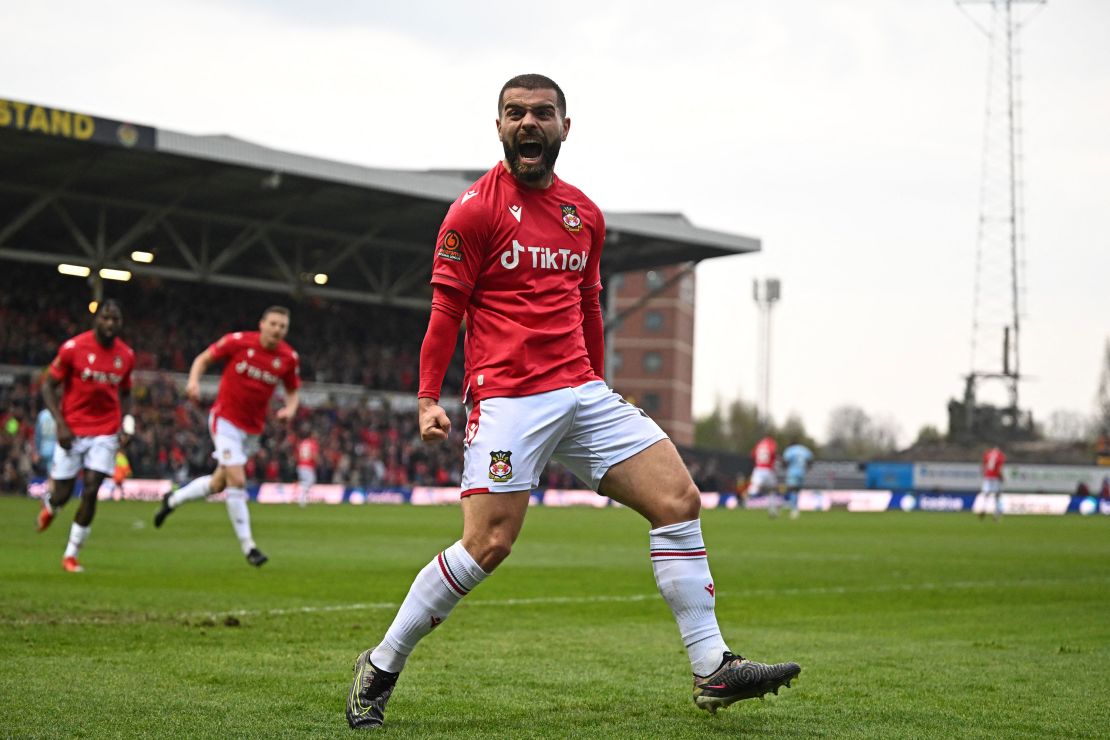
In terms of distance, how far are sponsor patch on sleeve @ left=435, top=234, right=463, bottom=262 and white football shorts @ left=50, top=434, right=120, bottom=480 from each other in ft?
26.1

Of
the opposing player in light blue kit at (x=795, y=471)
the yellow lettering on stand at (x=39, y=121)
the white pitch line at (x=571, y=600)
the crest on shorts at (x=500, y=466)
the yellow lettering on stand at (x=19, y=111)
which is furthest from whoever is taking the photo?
the opposing player in light blue kit at (x=795, y=471)

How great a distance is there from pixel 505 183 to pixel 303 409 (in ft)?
140

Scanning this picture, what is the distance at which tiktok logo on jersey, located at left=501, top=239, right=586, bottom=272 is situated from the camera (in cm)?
529

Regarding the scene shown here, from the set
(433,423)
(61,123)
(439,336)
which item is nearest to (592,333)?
(439,336)

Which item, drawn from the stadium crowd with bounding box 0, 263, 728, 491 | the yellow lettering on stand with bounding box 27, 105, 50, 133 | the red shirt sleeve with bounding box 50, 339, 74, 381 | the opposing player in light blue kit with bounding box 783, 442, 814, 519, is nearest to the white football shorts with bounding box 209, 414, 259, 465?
the red shirt sleeve with bounding box 50, 339, 74, 381

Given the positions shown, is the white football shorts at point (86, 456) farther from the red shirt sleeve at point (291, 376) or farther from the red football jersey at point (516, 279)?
the red football jersey at point (516, 279)

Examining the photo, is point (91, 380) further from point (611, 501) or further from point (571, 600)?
point (611, 501)

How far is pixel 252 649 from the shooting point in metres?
7.21

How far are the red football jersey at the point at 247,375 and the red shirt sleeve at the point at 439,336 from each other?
26.7 ft

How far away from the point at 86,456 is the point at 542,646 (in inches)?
252

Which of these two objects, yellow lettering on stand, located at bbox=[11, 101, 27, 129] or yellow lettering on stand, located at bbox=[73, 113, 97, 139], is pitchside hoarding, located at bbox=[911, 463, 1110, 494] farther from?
yellow lettering on stand, located at bbox=[11, 101, 27, 129]

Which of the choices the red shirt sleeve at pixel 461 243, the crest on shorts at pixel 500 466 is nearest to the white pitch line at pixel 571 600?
the crest on shorts at pixel 500 466

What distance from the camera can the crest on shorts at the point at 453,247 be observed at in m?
5.20

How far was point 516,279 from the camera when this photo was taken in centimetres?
530
